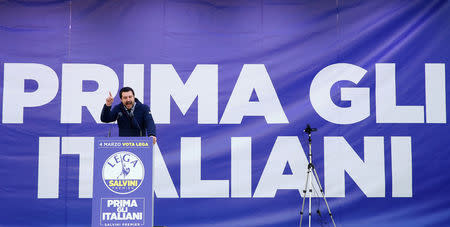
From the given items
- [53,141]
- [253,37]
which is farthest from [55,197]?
[253,37]

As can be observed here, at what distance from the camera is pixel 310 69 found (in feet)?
17.1

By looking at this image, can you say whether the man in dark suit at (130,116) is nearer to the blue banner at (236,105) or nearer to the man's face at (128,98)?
the man's face at (128,98)

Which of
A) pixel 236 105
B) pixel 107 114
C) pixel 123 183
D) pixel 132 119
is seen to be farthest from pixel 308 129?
pixel 123 183

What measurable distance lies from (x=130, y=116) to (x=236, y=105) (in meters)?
1.37

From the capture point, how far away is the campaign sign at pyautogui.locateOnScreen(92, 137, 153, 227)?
3.48 m

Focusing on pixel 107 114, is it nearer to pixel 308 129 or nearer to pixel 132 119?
pixel 132 119

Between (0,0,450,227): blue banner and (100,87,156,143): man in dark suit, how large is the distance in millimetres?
928

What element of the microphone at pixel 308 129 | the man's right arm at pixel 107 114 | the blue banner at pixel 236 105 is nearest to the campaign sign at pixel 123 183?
the man's right arm at pixel 107 114

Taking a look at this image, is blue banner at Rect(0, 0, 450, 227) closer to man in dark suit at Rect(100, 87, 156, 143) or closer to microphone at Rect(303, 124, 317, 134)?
microphone at Rect(303, 124, 317, 134)

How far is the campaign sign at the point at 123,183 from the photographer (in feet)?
11.4

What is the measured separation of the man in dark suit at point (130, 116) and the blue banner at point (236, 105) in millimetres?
928

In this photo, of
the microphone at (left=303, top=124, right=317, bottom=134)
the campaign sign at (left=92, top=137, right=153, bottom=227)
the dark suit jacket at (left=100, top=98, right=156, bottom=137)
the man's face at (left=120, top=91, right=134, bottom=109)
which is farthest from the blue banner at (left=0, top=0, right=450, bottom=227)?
the campaign sign at (left=92, top=137, right=153, bottom=227)

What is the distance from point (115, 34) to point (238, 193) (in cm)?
207

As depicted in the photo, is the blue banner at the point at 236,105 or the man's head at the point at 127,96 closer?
the man's head at the point at 127,96
